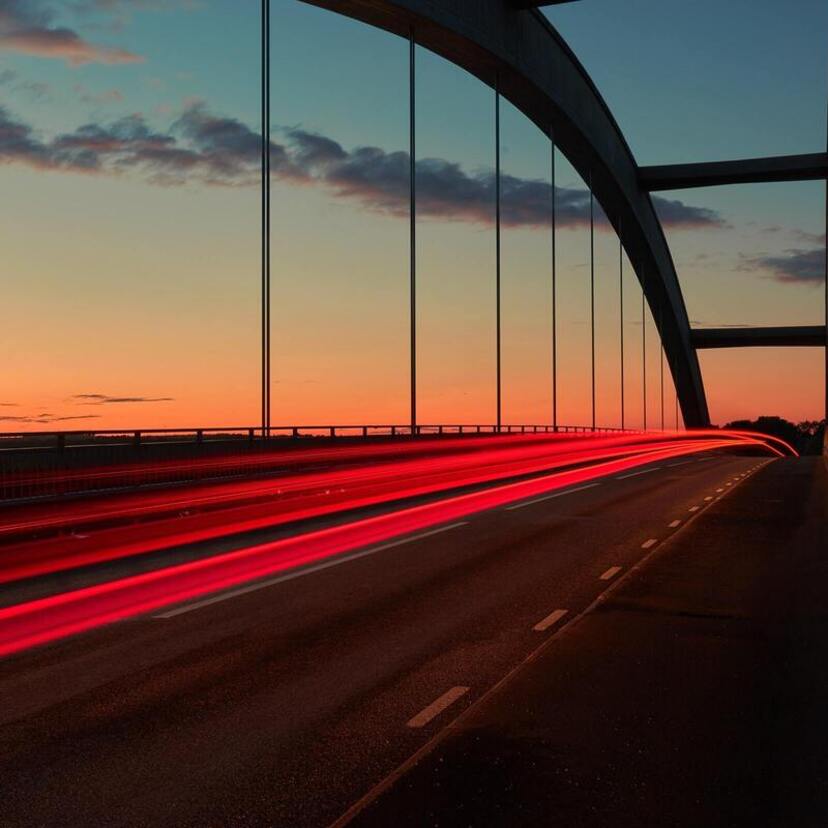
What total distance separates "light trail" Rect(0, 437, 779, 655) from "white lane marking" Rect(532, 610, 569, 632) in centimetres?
350

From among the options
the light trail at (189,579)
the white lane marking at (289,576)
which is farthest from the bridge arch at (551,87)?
the white lane marking at (289,576)

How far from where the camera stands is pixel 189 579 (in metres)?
12.1

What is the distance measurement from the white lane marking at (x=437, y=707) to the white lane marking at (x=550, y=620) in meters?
2.27

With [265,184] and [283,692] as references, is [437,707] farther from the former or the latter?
[265,184]

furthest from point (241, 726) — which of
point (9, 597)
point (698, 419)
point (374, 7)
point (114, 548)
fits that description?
point (698, 419)

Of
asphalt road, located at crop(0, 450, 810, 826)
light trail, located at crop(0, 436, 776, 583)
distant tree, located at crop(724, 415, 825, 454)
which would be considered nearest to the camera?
asphalt road, located at crop(0, 450, 810, 826)

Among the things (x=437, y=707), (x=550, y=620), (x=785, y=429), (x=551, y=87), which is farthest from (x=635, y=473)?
(x=785, y=429)

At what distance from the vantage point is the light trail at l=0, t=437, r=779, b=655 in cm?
951

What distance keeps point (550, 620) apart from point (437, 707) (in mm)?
3179

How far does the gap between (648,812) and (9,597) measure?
771 cm

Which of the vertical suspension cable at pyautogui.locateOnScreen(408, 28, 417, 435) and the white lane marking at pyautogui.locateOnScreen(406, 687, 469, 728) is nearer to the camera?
the white lane marking at pyautogui.locateOnScreen(406, 687, 469, 728)

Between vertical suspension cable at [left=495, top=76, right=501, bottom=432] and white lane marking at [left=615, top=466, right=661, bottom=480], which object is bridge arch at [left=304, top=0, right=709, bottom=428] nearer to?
vertical suspension cable at [left=495, top=76, right=501, bottom=432]

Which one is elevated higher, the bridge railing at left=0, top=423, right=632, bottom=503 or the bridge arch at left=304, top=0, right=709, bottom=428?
the bridge arch at left=304, top=0, right=709, bottom=428

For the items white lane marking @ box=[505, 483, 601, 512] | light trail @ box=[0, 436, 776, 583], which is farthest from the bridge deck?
white lane marking @ box=[505, 483, 601, 512]
